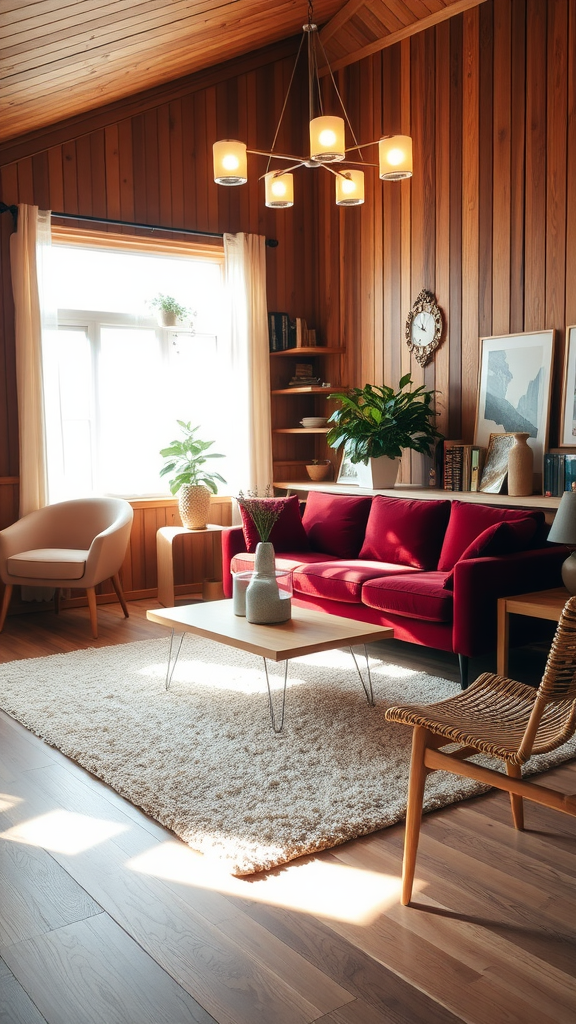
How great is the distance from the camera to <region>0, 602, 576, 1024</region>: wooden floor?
1754mm

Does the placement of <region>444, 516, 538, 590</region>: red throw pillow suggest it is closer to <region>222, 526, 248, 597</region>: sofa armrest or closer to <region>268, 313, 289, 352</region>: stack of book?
<region>222, 526, 248, 597</region>: sofa armrest

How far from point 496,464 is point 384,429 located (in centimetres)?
72

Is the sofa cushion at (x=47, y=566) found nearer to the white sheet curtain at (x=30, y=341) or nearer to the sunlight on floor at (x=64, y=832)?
the white sheet curtain at (x=30, y=341)

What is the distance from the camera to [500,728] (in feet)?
6.97

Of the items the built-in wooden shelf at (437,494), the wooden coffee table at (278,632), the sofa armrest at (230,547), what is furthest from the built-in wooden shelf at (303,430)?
the wooden coffee table at (278,632)

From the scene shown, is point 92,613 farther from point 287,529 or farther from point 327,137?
point 327,137

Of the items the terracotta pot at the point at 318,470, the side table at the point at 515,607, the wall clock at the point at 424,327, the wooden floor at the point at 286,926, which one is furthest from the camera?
the terracotta pot at the point at 318,470

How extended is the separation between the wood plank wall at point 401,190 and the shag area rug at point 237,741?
6.08 ft

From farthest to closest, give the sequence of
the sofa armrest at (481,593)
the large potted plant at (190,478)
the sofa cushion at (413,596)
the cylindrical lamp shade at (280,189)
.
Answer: the large potted plant at (190,478)
the cylindrical lamp shade at (280,189)
the sofa cushion at (413,596)
the sofa armrest at (481,593)

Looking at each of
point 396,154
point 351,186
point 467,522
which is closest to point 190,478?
point 467,522

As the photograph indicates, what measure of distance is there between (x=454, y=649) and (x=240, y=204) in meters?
4.05

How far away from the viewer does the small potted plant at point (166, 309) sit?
6.07 meters

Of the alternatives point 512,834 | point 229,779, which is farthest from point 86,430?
point 512,834

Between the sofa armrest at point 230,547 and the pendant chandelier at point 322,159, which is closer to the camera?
the pendant chandelier at point 322,159
